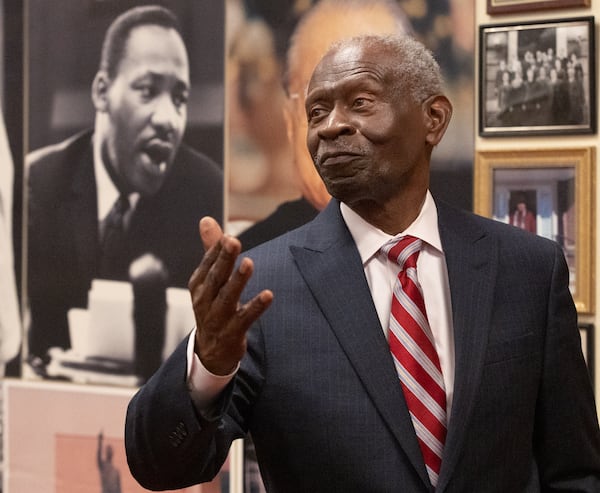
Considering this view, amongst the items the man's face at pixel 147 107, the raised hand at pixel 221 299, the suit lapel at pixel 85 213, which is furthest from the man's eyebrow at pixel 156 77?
the raised hand at pixel 221 299

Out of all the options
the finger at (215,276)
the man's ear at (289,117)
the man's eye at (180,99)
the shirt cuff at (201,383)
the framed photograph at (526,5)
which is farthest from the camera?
the man's eye at (180,99)

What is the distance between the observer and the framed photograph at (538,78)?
2.35 metres

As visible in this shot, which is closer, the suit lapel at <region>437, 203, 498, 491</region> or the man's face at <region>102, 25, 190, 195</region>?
the suit lapel at <region>437, 203, 498, 491</region>

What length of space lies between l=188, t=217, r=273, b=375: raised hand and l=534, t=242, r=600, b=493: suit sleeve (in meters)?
0.61

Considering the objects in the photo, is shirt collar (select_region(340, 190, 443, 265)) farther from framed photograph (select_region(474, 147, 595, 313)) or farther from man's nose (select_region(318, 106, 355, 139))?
framed photograph (select_region(474, 147, 595, 313))

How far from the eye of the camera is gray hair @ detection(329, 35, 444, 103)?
166 centimetres

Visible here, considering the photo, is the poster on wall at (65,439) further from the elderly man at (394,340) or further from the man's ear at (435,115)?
the man's ear at (435,115)

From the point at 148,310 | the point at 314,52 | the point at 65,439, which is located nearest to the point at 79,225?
the point at 148,310

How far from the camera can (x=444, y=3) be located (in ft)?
8.20

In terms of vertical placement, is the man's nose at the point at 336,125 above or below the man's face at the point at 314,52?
below

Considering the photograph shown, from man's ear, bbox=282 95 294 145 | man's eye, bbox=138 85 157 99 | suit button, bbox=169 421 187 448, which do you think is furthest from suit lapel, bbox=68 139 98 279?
suit button, bbox=169 421 187 448

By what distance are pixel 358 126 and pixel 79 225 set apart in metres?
1.60

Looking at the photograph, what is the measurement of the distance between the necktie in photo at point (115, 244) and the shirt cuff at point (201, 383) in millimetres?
1630

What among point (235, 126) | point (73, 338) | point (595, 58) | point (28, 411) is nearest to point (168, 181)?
point (235, 126)
